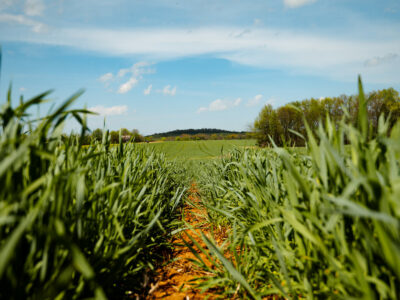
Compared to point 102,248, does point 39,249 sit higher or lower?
higher

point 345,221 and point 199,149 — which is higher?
point 345,221

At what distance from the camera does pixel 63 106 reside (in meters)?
0.91

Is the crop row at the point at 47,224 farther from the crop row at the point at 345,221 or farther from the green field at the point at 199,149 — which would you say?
the green field at the point at 199,149

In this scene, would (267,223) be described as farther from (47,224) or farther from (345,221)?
(47,224)

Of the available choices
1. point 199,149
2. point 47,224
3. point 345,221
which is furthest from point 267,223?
point 199,149

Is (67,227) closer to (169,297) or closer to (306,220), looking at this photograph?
(169,297)

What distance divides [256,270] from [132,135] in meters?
2.01

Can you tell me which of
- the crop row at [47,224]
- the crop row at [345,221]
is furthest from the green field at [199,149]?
the crop row at [47,224]

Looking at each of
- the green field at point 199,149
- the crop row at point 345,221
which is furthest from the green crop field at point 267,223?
the green field at point 199,149

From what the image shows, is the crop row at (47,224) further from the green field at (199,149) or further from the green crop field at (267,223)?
the green field at (199,149)

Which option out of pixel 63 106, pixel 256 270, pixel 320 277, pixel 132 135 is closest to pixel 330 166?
pixel 320 277

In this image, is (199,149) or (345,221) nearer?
(345,221)

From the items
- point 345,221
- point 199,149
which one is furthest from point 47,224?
point 199,149

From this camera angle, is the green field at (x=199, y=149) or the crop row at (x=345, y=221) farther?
the green field at (x=199, y=149)
